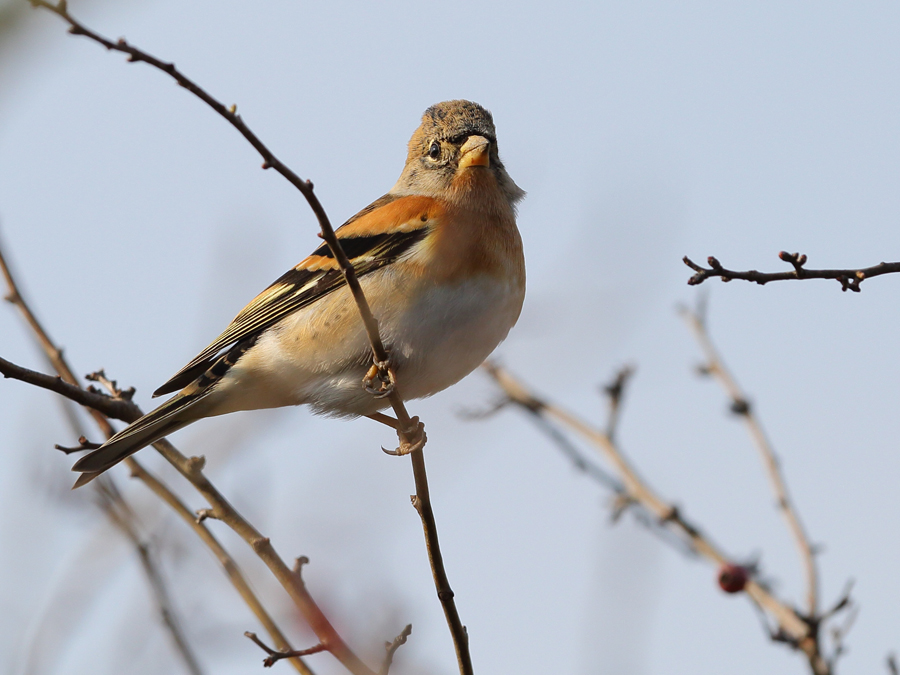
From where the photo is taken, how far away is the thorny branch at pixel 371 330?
2.47m

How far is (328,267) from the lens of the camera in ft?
16.5

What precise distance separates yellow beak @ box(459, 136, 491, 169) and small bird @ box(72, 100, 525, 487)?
0.10 ft

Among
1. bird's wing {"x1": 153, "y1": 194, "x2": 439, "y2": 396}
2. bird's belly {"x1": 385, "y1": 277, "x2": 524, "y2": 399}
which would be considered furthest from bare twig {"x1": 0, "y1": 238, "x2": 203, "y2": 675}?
bird's belly {"x1": 385, "y1": 277, "x2": 524, "y2": 399}

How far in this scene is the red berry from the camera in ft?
14.3

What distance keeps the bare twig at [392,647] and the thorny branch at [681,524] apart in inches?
60.2

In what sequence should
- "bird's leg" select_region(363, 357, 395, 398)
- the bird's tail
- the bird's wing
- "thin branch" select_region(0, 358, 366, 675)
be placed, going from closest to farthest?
"thin branch" select_region(0, 358, 366, 675) → "bird's leg" select_region(363, 357, 395, 398) → the bird's tail → the bird's wing

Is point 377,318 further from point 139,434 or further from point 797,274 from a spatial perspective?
point 797,274

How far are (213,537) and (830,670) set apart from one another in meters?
2.40

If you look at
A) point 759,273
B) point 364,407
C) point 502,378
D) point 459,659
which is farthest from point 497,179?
point 459,659

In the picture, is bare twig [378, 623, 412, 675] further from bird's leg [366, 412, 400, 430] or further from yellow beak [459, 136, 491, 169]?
yellow beak [459, 136, 491, 169]

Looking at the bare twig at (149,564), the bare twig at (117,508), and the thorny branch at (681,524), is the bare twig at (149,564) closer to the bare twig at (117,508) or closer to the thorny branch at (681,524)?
the bare twig at (117,508)

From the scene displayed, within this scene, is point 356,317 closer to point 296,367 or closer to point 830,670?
point 296,367

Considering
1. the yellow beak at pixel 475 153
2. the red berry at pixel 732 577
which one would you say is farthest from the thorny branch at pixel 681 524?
the yellow beak at pixel 475 153

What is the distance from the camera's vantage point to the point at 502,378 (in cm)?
532
